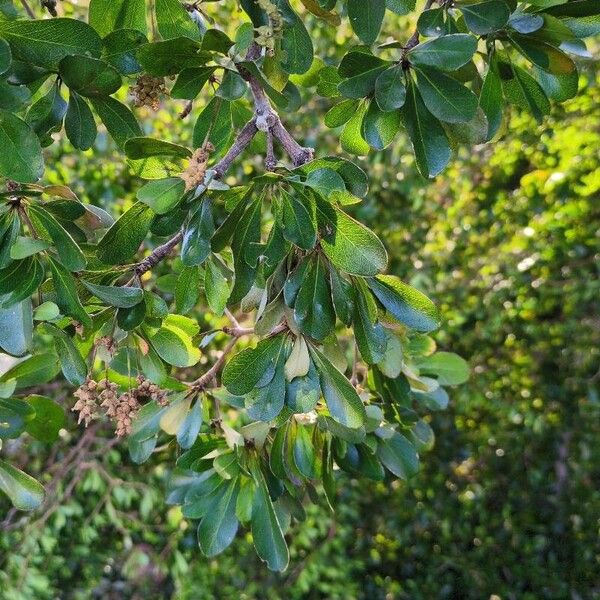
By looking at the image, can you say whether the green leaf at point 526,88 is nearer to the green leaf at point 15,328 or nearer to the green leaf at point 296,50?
the green leaf at point 296,50

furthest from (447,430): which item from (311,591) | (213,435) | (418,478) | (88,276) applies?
(88,276)

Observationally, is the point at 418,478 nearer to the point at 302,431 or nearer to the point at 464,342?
the point at 464,342

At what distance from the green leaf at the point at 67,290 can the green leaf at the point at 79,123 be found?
0.22 metres

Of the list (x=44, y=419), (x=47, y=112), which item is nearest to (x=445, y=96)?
(x=47, y=112)

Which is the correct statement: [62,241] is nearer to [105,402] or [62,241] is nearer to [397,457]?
[105,402]

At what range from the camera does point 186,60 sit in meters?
0.88

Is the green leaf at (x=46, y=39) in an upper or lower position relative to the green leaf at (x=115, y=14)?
upper

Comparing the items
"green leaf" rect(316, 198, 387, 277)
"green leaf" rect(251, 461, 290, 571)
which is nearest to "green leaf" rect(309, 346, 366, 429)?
"green leaf" rect(316, 198, 387, 277)

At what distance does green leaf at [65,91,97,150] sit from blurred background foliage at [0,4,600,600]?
3.99ft

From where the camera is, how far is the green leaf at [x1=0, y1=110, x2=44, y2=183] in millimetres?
812

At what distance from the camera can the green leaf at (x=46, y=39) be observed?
0.79 m

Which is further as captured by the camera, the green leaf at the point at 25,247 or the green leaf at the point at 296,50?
the green leaf at the point at 296,50

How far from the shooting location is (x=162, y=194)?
873 mm

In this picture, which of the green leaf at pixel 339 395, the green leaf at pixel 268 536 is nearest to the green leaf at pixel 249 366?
the green leaf at pixel 339 395
